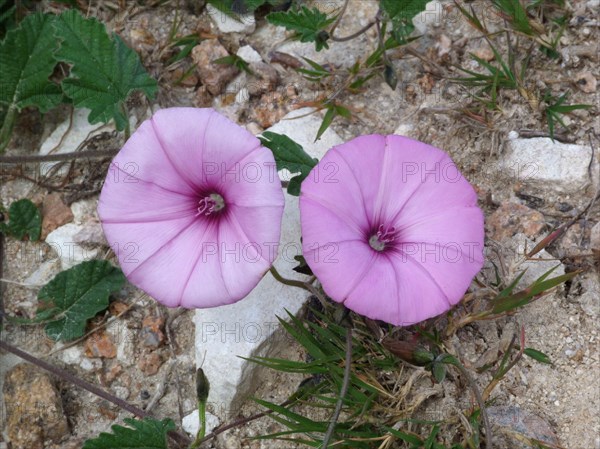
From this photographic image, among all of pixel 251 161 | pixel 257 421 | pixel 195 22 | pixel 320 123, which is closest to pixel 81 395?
pixel 257 421

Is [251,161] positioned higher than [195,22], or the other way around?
[195,22]

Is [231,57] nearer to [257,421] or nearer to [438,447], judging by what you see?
[257,421]

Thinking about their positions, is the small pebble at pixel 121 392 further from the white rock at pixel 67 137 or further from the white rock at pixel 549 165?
the white rock at pixel 549 165

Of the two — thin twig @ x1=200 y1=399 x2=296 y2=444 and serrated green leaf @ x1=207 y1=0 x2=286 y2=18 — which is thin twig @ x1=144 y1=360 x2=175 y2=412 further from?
serrated green leaf @ x1=207 y1=0 x2=286 y2=18

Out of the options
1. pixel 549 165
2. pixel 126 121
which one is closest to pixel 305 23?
pixel 126 121

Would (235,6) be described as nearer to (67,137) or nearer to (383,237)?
(67,137)

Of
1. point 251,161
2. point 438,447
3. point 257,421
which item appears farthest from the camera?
point 257,421
